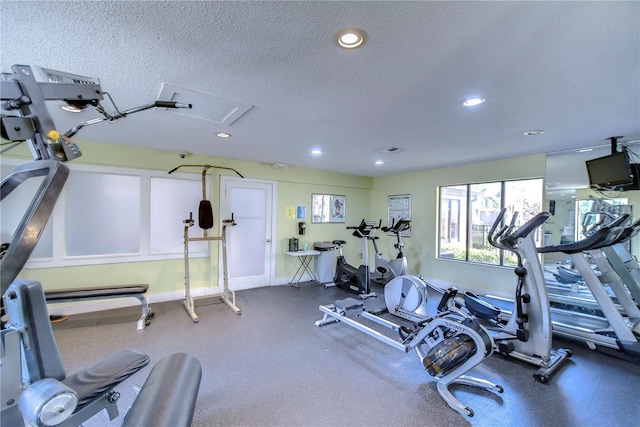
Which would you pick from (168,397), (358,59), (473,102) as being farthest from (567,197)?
(168,397)

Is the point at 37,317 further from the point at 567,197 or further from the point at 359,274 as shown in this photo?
the point at 567,197

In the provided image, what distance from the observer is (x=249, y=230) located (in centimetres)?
522

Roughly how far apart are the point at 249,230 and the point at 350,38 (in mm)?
4202

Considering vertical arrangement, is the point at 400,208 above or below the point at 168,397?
above

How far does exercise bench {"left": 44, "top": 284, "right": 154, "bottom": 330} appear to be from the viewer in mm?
3271

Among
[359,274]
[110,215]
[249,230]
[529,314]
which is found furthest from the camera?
[249,230]

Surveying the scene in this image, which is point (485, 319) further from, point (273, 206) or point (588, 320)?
point (273, 206)

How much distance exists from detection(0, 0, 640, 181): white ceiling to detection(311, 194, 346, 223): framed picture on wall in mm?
3100

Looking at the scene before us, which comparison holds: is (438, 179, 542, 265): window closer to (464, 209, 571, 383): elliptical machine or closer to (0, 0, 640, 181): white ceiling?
(0, 0, 640, 181): white ceiling

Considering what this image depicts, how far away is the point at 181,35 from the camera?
5.00 feet

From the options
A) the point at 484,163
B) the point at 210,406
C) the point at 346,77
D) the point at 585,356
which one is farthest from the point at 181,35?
the point at 484,163

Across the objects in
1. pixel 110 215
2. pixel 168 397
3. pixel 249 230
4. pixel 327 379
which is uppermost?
pixel 110 215

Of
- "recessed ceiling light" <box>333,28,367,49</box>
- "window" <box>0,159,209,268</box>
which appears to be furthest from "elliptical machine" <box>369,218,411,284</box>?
"recessed ceiling light" <box>333,28,367,49</box>

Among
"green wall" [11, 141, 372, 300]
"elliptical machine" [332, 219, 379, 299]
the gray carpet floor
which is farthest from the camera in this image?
"elliptical machine" [332, 219, 379, 299]
